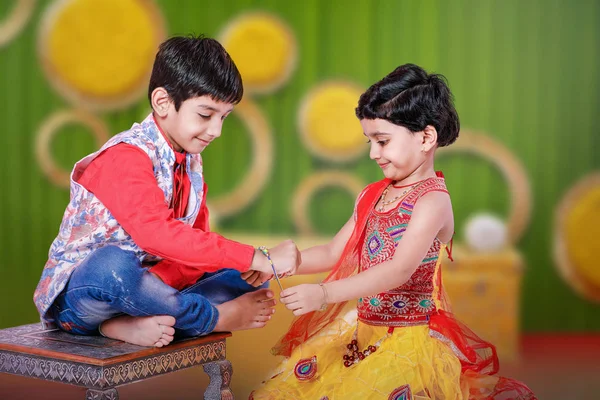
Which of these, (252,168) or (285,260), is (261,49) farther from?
(285,260)

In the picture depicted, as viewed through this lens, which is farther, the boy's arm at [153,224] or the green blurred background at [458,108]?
the green blurred background at [458,108]

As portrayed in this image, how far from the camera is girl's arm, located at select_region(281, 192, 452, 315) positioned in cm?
161

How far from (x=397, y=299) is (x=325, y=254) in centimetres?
24

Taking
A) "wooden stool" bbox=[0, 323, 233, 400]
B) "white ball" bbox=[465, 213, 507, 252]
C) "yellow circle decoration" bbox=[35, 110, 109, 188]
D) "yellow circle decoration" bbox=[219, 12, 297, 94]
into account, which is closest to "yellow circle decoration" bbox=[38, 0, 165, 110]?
"yellow circle decoration" bbox=[35, 110, 109, 188]

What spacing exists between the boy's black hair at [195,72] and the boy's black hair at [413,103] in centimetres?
31

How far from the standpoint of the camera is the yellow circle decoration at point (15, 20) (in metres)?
3.33

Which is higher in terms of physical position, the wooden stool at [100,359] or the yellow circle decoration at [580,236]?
the wooden stool at [100,359]

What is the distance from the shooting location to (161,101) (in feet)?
5.84

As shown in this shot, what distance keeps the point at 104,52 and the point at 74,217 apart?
69.7 inches

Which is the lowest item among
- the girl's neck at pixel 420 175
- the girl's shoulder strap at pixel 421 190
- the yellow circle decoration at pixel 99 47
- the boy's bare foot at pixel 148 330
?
the boy's bare foot at pixel 148 330

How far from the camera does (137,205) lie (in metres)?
1.61

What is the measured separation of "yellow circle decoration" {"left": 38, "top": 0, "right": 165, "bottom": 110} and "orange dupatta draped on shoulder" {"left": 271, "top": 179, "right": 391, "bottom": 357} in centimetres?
179

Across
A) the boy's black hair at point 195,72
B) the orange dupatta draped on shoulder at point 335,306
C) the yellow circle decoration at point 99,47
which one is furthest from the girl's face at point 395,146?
the yellow circle decoration at point 99,47

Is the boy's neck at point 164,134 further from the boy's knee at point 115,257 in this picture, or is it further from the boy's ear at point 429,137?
the boy's ear at point 429,137
